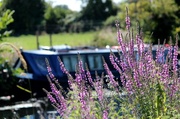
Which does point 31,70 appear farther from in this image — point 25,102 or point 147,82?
point 147,82

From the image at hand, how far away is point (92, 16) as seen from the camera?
5372 centimetres

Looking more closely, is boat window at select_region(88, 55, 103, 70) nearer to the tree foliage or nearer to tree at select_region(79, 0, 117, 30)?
the tree foliage

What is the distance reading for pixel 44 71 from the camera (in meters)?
17.0

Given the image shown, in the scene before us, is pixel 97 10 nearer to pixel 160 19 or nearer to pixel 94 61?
pixel 160 19

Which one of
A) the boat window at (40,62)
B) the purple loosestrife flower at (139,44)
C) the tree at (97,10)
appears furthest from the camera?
the tree at (97,10)

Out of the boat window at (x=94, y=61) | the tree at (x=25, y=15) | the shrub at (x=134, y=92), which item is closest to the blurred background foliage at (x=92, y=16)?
the tree at (x=25, y=15)

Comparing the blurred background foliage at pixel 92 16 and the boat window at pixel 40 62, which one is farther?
the blurred background foliage at pixel 92 16

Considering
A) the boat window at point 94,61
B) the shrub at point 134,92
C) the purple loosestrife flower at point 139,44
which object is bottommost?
the boat window at point 94,61

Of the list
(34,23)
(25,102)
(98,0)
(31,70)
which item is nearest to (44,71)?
(31,70)

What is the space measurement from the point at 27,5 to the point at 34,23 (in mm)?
2311

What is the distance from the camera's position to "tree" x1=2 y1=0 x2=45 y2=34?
4747 cm

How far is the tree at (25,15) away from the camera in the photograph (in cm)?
4747

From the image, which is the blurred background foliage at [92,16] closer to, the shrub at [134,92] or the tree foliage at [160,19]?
the tree foliage at [160,19]

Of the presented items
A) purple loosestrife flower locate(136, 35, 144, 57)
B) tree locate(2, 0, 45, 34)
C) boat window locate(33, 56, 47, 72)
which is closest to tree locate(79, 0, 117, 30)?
tree locate(2, 0, 45, 34)
